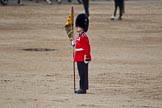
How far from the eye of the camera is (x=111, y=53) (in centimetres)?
2328

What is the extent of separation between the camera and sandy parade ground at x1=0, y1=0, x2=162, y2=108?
46.4ft

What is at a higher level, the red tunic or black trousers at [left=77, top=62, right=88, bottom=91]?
the red tunic

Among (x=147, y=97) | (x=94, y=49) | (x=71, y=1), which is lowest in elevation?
(x=71, y=1)

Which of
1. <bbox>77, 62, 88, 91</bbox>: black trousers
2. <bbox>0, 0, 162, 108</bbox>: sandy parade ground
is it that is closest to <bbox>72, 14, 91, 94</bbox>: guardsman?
<bbox>77, 62, 88, 91</bbox>: black trousers

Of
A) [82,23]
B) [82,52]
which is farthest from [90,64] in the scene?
[82,52]

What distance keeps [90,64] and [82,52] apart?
570cm

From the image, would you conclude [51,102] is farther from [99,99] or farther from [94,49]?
[94,49]

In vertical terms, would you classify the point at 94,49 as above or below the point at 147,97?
below

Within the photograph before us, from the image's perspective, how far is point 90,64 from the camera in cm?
2042

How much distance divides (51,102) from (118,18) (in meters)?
24.6

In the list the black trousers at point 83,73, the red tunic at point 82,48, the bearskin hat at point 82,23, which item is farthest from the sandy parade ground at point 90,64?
the bearskin hat at point 82,23

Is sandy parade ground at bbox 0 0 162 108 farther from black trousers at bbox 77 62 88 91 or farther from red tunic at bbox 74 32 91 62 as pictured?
red tunic at bbox 74 32 91 62

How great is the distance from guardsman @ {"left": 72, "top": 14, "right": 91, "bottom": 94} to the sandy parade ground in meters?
0.32

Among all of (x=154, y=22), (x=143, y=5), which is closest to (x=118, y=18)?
(x=154, y=22)
